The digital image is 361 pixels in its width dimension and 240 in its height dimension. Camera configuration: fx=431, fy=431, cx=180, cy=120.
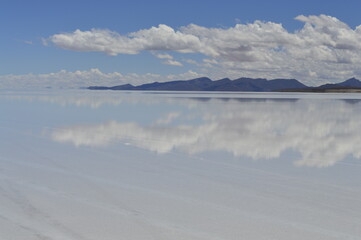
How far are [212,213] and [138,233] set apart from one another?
1442 millimetres

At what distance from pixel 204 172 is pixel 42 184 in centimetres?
369

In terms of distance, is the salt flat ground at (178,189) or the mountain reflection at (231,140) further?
the mountain reflection at (231,140)

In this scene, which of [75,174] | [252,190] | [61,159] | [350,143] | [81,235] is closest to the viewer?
[81,235]

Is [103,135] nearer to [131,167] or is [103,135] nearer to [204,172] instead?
[131,167]

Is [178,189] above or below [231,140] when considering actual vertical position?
above

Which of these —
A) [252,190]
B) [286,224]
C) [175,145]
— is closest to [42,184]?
[252,190]

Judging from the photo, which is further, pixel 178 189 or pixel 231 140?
pixel 231 140

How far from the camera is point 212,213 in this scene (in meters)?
6.81

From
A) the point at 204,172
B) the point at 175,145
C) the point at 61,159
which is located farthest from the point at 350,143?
the point at 61,159

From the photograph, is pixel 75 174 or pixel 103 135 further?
pixel 103 135

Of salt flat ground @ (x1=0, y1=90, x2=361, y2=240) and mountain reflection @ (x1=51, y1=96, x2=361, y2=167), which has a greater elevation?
salt flat ground @ (x1=0, y1=90, x2=361, y2=240)

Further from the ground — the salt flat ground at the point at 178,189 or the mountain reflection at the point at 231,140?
the salt flat ground at the point at 178,189

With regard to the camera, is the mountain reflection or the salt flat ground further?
the mountain reflection

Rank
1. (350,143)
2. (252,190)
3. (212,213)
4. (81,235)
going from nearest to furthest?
(81,235), (212,213), (252,190), (350,143)
